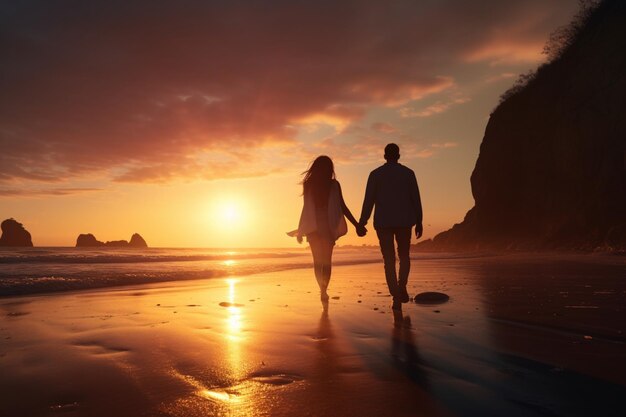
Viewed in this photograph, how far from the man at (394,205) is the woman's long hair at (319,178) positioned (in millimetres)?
1029

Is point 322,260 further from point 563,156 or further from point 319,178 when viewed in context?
point 563,156

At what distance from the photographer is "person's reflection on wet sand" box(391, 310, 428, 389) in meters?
2.84

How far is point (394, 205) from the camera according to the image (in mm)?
6918

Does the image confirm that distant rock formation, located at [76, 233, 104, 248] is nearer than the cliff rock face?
No

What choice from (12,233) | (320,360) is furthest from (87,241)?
(320,360)

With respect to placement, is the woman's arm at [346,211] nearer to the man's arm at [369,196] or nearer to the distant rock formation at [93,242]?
the man's arm at [369,196]

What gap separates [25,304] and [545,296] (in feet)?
28.6

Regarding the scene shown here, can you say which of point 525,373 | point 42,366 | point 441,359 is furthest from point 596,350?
point 42,366

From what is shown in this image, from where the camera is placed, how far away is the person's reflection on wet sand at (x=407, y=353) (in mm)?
2836

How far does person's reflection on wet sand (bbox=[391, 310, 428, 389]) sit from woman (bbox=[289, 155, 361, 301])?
299 centimetres

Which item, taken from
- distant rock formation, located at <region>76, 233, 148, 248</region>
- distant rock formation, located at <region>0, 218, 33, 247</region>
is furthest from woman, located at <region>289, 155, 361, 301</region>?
distant rock formation, located at <region>0, 218, 33, 247</region>

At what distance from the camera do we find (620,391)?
244 cm

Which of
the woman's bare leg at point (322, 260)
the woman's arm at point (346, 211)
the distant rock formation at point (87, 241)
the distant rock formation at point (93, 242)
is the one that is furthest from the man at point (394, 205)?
the distant rock formation at point (87, 241)

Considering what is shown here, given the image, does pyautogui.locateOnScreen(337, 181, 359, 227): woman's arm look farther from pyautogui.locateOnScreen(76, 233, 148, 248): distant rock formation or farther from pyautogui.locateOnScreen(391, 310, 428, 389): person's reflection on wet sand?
pyautogui.locateOnScreen(76, 233, 148, 248): distant rock formation
